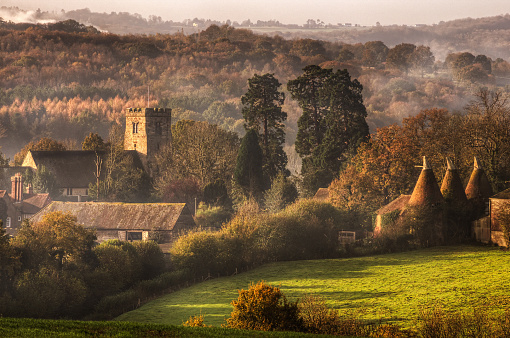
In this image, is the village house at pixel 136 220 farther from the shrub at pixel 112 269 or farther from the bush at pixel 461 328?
the bush at pixel 461 328

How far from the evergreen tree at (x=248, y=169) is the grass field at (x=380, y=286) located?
22.0m

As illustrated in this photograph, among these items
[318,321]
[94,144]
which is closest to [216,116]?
[94,144]

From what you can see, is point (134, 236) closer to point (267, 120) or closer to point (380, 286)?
point (267, 120)

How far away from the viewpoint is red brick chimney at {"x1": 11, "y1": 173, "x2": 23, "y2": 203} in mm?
83938

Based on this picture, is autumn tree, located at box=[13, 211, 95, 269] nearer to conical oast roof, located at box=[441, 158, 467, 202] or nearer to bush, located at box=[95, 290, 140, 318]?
bush, located at box=[95, 290, 140, 318]

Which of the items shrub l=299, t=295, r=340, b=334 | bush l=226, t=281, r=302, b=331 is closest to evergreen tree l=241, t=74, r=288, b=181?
shrub l=299, t=295, r=340, b=334

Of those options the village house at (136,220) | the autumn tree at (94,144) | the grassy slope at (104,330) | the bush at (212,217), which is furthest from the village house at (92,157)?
the grassy slope at (104,330)

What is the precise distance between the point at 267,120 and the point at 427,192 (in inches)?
1306

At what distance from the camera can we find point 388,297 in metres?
47.5

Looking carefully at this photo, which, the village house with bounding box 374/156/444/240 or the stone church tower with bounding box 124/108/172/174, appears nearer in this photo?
the village house with bounding box 374/156/444/240

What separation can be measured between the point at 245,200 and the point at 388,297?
113ft

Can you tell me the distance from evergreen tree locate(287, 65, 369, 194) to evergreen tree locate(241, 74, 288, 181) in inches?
109

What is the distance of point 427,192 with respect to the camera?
203ft

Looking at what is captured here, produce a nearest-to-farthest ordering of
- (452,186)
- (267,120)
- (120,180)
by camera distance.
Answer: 1. (452,186)
2. (120,180)
3. (267,120)
